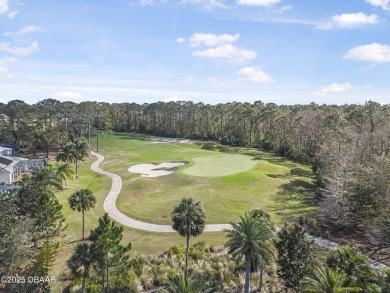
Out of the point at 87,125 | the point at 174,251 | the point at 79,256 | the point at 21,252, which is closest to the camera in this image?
the point at 79,256

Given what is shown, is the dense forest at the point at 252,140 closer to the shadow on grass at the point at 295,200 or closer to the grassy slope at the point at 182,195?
the shadow on grass at the point at 295,200

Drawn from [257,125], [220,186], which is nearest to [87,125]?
[257,125]

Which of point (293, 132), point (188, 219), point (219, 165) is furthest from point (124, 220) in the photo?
point (293, 132)

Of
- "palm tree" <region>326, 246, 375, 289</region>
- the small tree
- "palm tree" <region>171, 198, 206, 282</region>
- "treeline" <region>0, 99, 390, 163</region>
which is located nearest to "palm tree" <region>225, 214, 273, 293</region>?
the small tree

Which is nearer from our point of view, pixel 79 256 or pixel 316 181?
pixel 79 256

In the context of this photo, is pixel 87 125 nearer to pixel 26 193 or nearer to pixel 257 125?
pixel 257 125

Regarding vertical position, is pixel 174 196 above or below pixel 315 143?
below

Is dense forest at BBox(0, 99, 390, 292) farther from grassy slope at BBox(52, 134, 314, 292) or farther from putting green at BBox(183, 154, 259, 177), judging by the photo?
putting green at BBox(183, 154, 259, 177)
